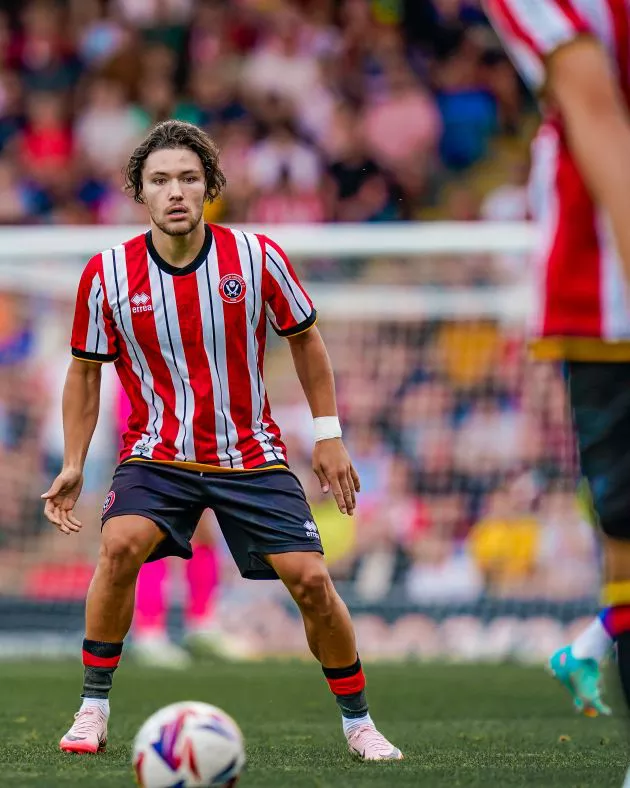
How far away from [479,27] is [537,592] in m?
6.38

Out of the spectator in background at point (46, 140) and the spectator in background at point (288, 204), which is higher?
the spectator in background at point (46, 140)

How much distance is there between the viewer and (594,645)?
17.5 ft

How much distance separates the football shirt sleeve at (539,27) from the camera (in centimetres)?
290

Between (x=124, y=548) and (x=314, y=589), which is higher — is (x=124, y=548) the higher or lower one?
the higher one

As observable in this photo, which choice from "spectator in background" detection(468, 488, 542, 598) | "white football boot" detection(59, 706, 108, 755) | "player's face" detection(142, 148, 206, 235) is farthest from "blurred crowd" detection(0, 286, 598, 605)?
"white football boot" detection(59, 706, 108, 755)

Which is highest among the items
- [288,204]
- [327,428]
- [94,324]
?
[288,204]

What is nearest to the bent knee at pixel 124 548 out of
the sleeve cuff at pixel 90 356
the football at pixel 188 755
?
the sleeve cuff at pixel 90 356

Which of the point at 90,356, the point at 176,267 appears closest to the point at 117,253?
the point at 176,267

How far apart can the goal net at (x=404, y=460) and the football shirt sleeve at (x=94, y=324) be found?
17.3 ft

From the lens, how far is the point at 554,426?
10773 mm

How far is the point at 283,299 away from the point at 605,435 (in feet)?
6.98

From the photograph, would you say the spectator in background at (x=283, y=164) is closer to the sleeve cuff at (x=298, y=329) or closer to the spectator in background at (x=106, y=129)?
the spectator in background at (x=106, y=129)

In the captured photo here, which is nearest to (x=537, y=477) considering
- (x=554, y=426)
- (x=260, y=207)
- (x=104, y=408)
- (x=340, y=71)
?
(x=554, y=426)

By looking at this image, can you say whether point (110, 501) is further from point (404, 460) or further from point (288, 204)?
point (288, 204)
